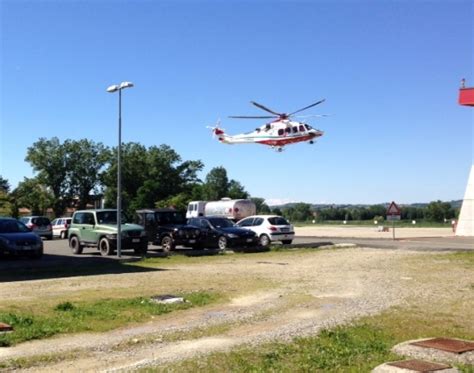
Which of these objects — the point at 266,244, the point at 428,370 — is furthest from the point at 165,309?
the point at 266,244

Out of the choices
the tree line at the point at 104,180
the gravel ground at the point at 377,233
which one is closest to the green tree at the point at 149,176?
the tree line at the point at 104,180

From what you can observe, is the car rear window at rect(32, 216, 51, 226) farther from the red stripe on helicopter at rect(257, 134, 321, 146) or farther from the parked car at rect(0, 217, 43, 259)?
the parked car at rect(0, 217, 43, 259)

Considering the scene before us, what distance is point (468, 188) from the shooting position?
45219mm

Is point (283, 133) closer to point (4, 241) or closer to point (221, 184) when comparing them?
point (4, 241)

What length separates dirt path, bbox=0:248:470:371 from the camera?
775cm

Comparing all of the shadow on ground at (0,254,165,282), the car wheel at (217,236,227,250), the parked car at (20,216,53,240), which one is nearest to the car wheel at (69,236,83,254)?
the shadow on ground at (0,254,165,282)

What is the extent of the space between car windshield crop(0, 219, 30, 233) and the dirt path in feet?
21.2

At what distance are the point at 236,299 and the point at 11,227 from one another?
13.1m

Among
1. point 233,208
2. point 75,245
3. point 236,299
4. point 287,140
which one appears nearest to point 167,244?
point 75,245

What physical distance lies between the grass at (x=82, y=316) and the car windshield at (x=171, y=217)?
54.3 ft

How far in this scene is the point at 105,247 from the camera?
2528 centimetres

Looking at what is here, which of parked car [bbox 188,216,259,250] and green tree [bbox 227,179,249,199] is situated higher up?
green tree [bbox 227,179,249,199]

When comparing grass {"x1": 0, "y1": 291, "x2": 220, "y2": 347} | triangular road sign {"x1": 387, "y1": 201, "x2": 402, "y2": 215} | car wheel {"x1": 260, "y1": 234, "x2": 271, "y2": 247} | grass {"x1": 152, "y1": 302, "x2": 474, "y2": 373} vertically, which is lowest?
grass {"x1": 152, "y1": 302, "x2": 474, "y2": 373}

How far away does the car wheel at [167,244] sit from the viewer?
27828 mm
